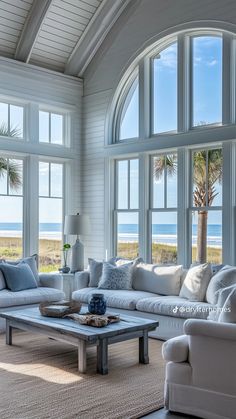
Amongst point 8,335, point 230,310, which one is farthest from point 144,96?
point 230,310

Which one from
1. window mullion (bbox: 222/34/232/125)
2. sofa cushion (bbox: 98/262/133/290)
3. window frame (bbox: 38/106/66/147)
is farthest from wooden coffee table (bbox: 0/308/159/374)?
window frame (bbox: 38/106/66/147)

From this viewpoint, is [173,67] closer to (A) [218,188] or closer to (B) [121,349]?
(A) [218,188]

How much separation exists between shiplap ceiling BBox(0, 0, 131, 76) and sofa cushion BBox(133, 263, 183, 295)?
3.77 m

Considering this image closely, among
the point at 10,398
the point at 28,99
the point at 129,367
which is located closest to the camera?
the point at 10,398

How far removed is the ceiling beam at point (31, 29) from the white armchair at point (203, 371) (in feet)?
17.3

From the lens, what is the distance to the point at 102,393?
4.02 meters

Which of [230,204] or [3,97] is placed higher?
[3,97]

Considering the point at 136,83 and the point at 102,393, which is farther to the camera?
the point at 136,83

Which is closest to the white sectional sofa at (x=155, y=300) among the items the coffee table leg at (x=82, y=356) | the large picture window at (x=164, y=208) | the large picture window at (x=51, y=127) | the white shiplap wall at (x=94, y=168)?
the large picture window at (x=164, y=208)

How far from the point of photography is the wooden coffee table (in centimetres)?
450

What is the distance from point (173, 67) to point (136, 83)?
2.58 feet

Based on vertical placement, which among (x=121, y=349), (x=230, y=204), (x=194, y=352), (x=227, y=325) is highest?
(x=230, y=204)

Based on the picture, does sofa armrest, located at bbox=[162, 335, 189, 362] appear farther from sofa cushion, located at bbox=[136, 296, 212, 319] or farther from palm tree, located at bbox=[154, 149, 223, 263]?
palm tree, located at bbox=[154, 149, 223, 263]

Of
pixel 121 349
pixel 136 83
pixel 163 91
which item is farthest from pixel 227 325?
pixel 136 83
